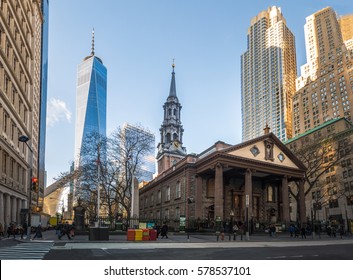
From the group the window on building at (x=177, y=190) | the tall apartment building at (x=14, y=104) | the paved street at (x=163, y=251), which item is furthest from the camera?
the window on building at (x=177, y=190)

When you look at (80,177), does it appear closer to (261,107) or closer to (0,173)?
(0,173)

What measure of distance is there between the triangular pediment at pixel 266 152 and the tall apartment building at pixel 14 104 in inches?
935

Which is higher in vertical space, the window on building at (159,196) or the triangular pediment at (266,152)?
the triangular pediment at (266,152)

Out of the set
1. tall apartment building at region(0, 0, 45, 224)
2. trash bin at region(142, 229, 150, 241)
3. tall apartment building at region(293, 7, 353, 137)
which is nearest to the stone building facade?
trash bin at region(142, 229, 150, 241)

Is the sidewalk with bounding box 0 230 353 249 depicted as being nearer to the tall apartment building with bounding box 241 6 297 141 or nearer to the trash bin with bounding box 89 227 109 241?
the trash bin with bounding box 89 227 109 241

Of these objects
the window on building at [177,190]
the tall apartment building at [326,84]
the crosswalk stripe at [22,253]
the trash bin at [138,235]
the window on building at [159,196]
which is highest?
the tall apartment building at [326,84]

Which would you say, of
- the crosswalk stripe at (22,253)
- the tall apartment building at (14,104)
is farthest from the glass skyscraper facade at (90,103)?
the crosswalk stripe at (22,253)

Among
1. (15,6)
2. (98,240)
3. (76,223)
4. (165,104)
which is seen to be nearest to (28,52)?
(15,6)

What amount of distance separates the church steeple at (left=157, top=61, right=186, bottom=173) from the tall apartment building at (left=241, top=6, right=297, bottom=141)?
9248cm

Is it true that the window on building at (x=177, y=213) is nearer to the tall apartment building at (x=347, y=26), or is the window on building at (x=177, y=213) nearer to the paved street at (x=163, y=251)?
the paved street at (x=163, y=251)

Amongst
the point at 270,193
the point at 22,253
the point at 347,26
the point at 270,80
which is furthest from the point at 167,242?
the point at 347,26

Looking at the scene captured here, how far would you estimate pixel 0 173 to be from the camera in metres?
36.3

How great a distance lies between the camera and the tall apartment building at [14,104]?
1502 inches

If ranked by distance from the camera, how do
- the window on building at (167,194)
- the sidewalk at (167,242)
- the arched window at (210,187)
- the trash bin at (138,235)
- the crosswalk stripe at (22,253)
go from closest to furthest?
the crosswalk stripe at (22,253), the sidewalk at (167,242), the trash bin at (138,235), the arched window at (210,187), the window on building at (167,194)
